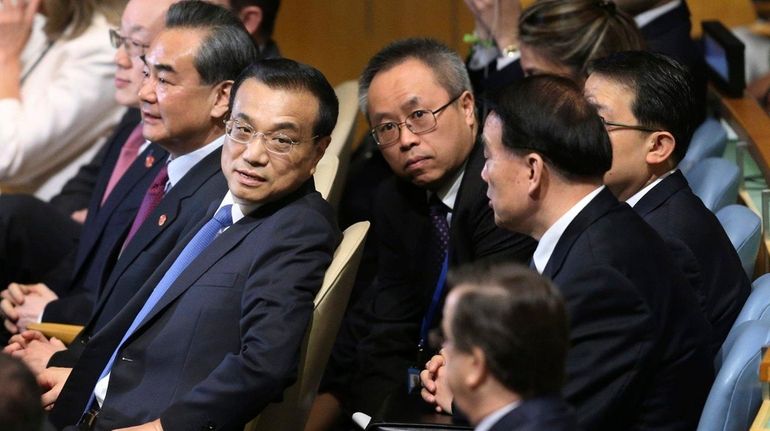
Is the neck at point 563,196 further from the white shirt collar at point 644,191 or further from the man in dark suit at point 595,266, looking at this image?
the white shirt collar at point 644,191

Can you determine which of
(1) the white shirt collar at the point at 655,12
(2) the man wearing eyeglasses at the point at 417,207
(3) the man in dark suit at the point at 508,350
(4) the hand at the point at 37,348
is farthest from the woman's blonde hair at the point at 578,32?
(3) the man in dark suit at the point at 508,350

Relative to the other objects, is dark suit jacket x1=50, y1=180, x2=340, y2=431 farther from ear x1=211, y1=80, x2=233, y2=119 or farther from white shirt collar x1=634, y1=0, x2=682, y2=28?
white shirt collar x1=634, y1=0, x2=682, y2=28

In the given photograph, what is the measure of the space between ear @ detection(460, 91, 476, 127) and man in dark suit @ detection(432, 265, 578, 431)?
1.34 m

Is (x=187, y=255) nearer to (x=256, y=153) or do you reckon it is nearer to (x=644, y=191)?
(x=256, y=153)

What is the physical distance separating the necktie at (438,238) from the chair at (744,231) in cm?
60

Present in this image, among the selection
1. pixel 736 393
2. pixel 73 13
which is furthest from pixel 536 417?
pixel 73 13

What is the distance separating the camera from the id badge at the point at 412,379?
264 centimetres

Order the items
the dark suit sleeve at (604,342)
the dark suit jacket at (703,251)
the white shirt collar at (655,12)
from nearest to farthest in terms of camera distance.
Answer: the dark suit sleeve at (604,342)
the dark suit jacket at (703,251)
the white shirt collar at (655,12)

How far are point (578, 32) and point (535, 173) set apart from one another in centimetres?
112

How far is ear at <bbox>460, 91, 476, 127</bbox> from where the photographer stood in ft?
9.79

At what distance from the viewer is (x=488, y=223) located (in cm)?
281

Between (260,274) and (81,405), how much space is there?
51 centimetres

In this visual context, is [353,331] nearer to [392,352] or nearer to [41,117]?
[392,352]

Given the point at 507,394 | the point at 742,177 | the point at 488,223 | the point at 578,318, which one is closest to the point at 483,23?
the point at 742,177
